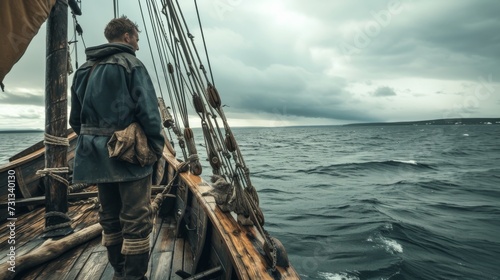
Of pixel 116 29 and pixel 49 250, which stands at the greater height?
pixel 116 29

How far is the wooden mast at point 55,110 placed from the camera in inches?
120

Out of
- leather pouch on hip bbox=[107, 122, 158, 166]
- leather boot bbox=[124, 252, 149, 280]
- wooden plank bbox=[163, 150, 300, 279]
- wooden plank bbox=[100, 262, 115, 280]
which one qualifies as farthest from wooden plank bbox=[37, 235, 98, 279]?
leather pouch on hip bbox=[107, 122, 158, 166]

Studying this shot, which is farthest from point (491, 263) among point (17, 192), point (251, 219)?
point (17, 192)

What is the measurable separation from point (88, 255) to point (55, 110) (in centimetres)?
162

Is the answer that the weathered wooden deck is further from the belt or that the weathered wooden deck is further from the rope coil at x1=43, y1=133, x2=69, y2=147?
the belt

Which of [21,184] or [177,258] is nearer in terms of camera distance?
[177,258]

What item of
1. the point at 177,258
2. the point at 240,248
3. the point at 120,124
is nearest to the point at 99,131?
the point at 120,124

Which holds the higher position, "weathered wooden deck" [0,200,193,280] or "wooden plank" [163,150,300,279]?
"wooden plank" [163,150,300,279]

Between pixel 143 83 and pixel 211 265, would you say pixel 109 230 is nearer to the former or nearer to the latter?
pixel 211 265

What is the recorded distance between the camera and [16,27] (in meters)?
1.21

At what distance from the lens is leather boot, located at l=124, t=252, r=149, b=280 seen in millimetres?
1929

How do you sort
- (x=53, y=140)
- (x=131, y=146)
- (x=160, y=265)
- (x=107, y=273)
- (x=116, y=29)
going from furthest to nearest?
(x=53, y=140)
(x=160, y=265)
(x=107, y=273)
(x=116, y=29)
(x=131, y=146)

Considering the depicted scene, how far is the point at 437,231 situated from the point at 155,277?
22.6ft

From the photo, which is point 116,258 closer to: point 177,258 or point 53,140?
point 177,258
